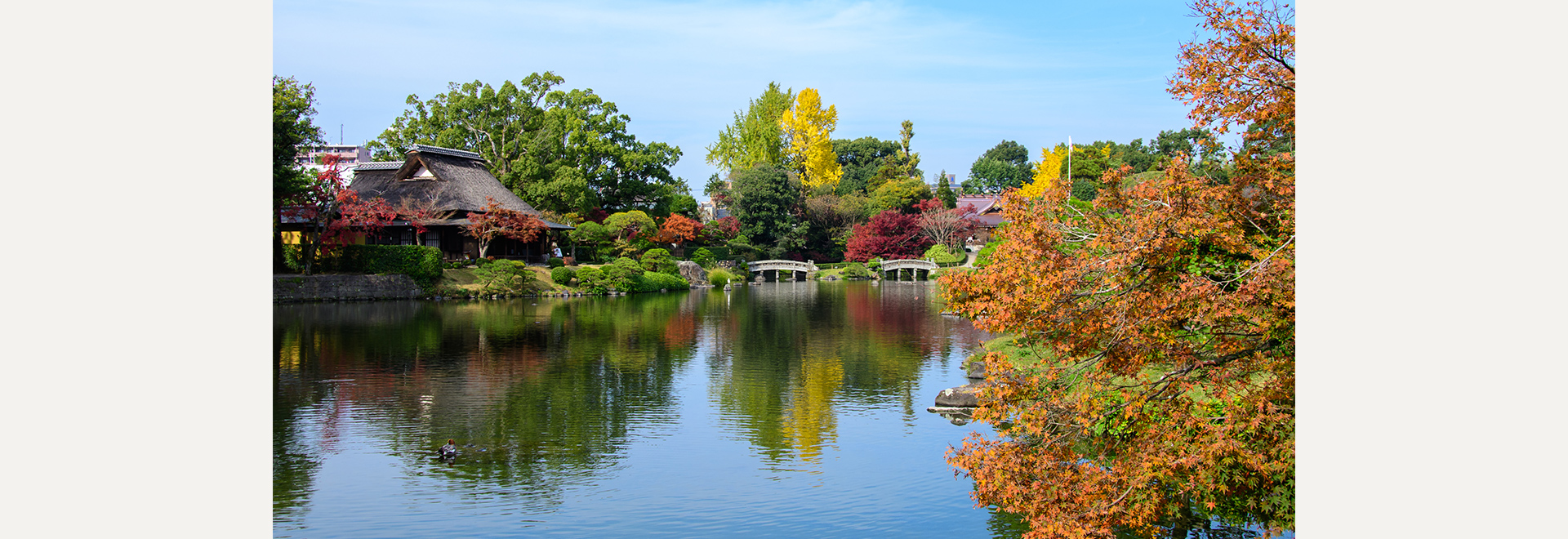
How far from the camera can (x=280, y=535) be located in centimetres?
795

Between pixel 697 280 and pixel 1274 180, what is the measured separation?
37627mm

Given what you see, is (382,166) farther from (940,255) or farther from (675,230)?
(940,255)

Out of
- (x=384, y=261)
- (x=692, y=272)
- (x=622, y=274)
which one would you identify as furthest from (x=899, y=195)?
(x=384, y=261)

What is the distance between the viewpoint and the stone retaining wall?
28.0 meters

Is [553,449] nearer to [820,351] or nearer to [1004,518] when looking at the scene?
[1004,518]

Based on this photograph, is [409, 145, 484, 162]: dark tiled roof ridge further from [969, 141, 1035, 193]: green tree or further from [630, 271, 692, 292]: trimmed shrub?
[969, 141, 1035, 193]: green tree

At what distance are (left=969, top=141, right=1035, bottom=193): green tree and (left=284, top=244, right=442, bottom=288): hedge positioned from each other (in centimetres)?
5543

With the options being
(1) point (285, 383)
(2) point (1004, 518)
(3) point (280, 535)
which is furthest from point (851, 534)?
(1) point (285, 383)

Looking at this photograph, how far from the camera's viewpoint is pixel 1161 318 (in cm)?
621

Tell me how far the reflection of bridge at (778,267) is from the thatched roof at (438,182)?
13057 mm

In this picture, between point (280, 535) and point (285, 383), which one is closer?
point (280, 535)

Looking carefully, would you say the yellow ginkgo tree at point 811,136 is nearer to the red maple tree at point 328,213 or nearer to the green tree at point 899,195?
the green tree at point 899,195

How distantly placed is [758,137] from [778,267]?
11174mm

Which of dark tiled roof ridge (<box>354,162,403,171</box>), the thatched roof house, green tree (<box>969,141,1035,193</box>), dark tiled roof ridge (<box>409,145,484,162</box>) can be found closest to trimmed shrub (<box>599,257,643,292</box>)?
the thatched roof house
